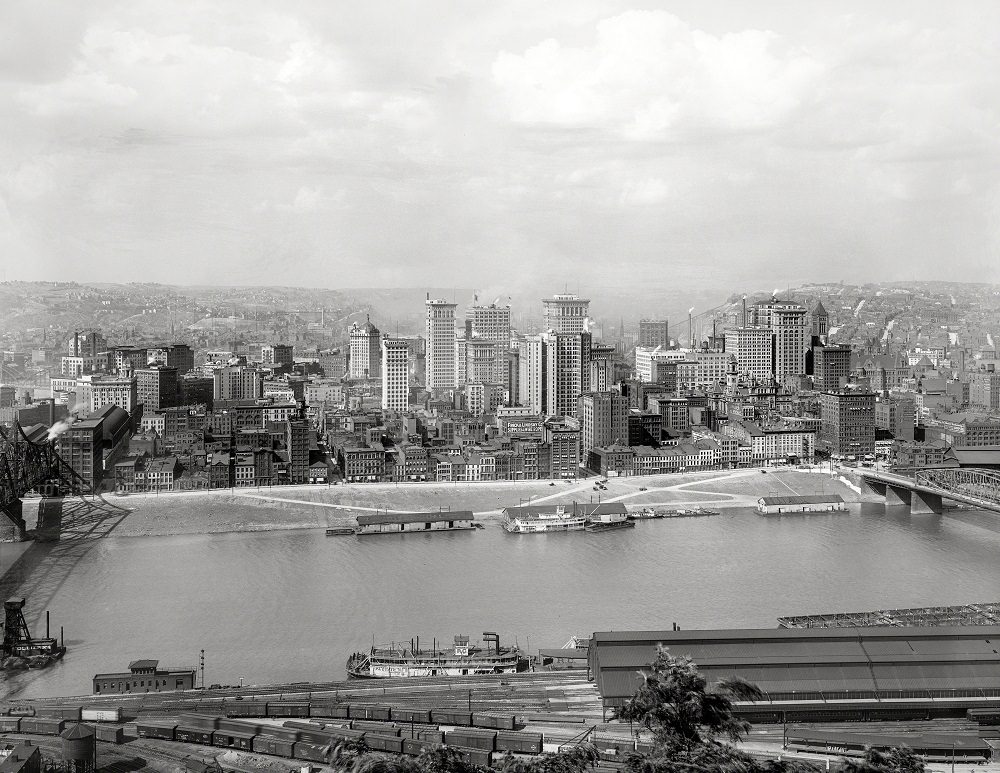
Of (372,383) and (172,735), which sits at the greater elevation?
(372,383)

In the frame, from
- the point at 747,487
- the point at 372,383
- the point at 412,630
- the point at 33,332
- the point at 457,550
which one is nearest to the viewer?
the point at 412,630

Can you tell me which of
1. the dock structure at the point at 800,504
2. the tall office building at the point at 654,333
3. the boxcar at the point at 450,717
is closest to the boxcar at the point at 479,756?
the boxcar at the point at 450,717

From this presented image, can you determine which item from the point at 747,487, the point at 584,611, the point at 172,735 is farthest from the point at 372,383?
the point at 172,735

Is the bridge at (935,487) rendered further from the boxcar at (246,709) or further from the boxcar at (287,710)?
the boxcar at (246,709)

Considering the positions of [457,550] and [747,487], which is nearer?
[457,550]

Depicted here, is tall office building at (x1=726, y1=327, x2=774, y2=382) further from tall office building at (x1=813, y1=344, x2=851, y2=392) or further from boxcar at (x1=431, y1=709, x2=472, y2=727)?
boxcar at (x1=431, y1=709, x2=472, y2=727)

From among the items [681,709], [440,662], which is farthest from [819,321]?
[681,709]

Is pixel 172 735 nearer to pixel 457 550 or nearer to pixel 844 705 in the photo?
pixel 844 705
